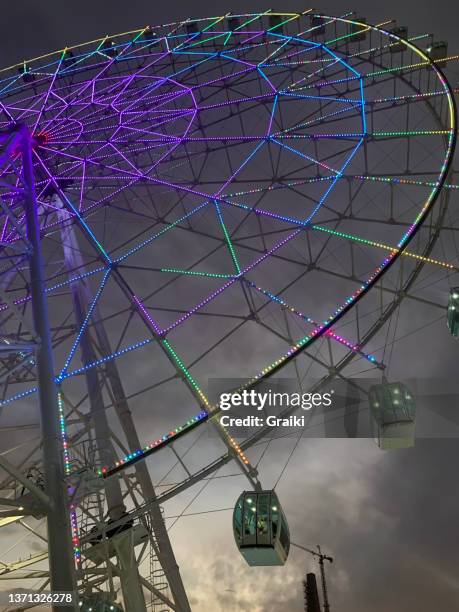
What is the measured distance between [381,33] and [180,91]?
6359mm

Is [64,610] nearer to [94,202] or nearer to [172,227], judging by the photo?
[172,227]

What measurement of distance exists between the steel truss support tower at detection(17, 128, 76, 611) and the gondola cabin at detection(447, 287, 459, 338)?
951 cm

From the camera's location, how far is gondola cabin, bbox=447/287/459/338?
55.3ft

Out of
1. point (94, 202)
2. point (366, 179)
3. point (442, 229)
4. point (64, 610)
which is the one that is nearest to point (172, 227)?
point (94, 202)

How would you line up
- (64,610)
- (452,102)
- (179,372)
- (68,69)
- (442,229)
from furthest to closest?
(68,69)
(442,229)
(452,102)
(179,372)
(64,610)

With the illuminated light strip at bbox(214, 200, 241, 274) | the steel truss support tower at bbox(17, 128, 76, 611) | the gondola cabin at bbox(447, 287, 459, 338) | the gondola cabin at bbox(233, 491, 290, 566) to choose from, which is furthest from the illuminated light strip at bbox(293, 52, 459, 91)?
the gondola cabin at bbox(233, 491, 290, 566)

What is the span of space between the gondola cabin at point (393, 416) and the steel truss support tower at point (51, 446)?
8.02 m

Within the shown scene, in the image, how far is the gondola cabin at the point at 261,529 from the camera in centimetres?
1481

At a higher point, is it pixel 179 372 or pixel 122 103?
pixel 122 103

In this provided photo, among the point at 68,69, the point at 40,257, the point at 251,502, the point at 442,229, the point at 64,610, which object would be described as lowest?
the point at 64,610

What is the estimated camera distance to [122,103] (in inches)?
853

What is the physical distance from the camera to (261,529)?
1485 cm

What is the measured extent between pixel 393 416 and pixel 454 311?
9.72 feet

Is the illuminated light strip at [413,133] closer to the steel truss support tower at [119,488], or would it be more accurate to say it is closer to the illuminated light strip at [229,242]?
the illuminated light strip at [229,242]
